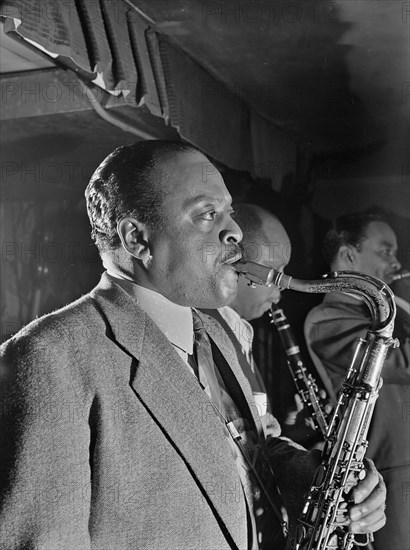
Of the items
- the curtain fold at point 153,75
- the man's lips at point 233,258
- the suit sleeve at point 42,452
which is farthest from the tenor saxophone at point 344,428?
the curtain fold at point 153,75

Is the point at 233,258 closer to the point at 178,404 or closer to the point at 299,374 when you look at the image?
the point at 178,404

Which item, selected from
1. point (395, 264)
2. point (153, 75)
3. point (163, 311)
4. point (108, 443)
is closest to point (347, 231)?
point (395, 264)

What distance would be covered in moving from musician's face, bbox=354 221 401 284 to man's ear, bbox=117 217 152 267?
162 cm

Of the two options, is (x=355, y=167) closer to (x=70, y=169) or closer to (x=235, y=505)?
(x=70, y=169)

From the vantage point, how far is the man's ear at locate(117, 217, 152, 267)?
1373mm

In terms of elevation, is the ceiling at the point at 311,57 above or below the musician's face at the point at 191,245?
above

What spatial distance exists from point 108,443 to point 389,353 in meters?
1.75

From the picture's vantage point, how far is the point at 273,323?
2754mm

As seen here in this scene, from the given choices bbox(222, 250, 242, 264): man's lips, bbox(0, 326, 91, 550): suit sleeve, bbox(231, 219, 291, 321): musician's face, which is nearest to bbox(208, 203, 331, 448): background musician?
bbox(231, 219, 291, 321): musician's face

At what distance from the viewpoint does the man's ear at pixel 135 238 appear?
4.50 feet

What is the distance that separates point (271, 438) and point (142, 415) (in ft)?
1.85

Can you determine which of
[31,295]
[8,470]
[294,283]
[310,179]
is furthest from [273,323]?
[8,470]

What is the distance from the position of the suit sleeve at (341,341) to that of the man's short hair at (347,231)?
0.27 metres

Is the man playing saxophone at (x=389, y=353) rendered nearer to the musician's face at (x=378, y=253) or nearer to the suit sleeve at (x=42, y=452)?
the musician's face at (x=378, y=253)
